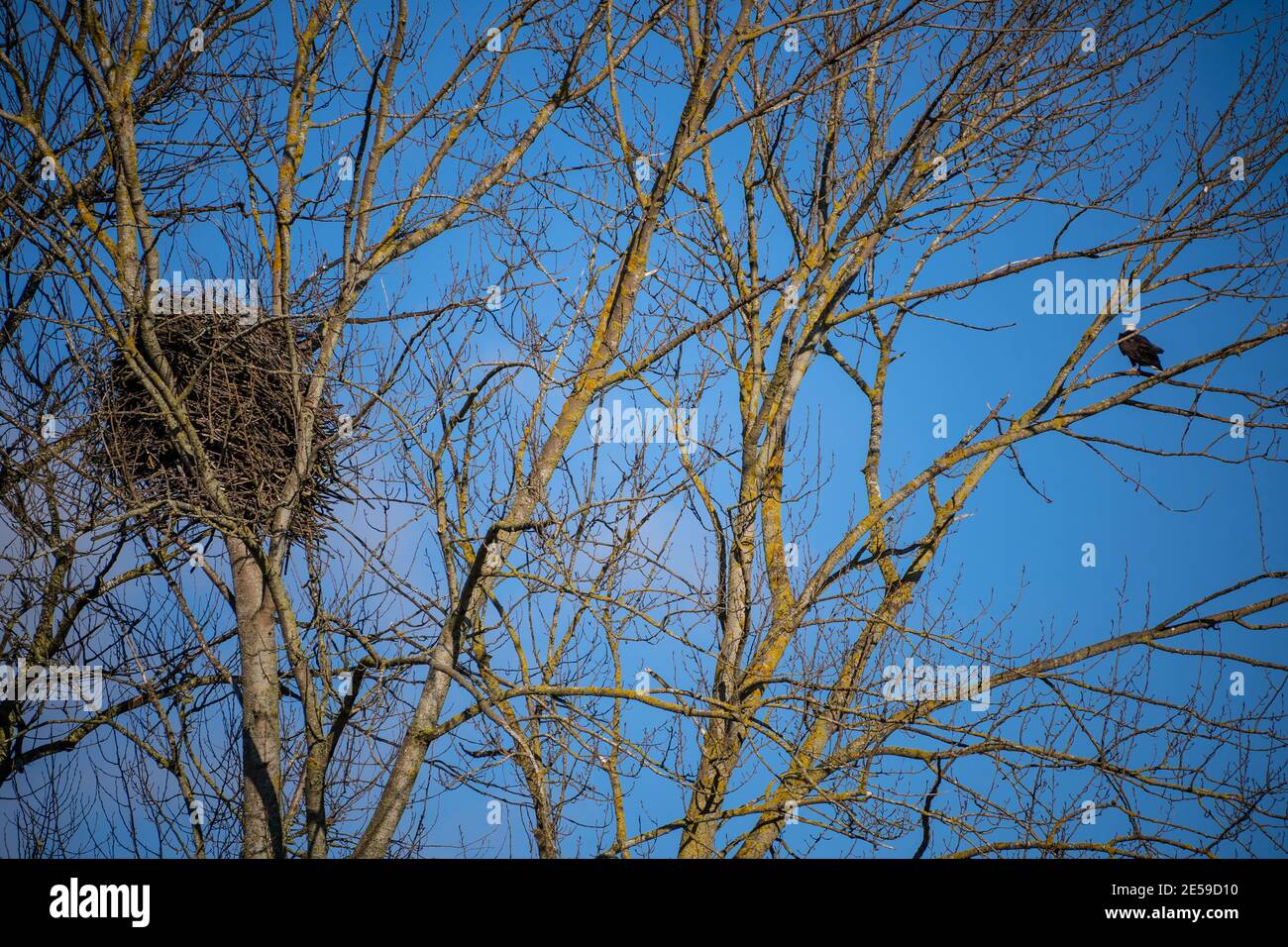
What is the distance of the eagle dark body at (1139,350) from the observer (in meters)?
6.26

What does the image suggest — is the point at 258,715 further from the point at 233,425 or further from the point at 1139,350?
the point at 1139,350

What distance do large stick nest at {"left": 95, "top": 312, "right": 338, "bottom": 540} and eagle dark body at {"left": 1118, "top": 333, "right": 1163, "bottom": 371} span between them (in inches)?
194

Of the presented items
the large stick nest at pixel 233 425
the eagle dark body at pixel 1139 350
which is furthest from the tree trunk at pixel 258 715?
the eagle dark body at pixel 1139 350

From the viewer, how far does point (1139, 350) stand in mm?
6320

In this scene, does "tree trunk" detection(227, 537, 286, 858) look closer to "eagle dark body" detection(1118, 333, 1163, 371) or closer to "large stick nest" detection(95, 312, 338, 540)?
"large stick nest" detection(95, 312, 338, 540)

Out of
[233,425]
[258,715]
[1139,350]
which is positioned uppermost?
[1139,350]

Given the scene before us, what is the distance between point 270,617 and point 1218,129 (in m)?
6.57

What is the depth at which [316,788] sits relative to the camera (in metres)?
5.12

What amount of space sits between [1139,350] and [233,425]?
5.67 metres

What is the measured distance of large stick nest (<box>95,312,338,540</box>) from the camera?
597 cm

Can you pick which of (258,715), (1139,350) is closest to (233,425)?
(258,715)

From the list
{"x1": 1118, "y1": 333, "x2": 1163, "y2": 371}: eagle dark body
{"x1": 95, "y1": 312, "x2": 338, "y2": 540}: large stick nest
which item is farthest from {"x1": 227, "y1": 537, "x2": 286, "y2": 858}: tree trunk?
{"x1": 1118, "y1": 333, "x2": 1163, "y2": 371}: eagle dark body

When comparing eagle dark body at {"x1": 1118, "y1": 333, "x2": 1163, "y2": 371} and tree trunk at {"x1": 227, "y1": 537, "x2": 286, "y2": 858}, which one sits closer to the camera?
tree trunk at {"x1": 227, "y1": 537, "x2": 286, "y2": 858}

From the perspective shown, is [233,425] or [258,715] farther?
[233,425]
